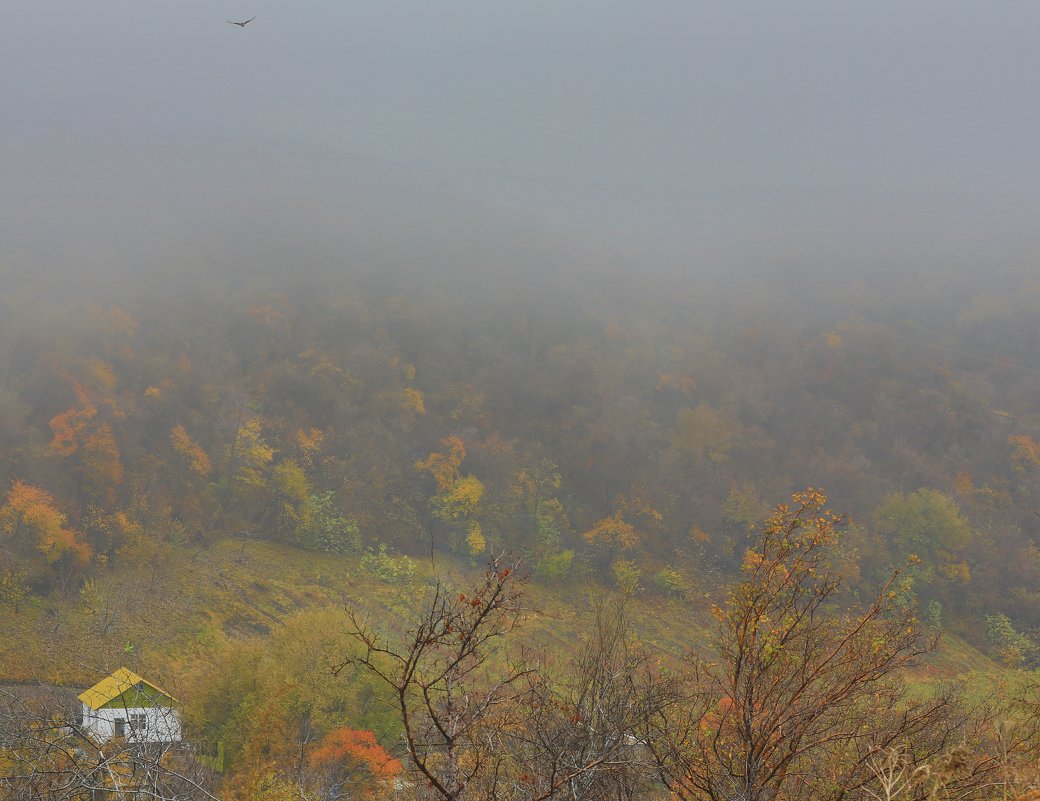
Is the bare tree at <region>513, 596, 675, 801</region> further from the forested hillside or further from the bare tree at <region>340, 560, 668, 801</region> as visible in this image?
the forested hillside

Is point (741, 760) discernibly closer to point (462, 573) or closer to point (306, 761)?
point (306, 761)

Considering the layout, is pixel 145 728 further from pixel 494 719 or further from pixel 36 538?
pixel 36 538

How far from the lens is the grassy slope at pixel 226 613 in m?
28.6

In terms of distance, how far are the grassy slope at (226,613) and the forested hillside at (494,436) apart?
6.13 ft

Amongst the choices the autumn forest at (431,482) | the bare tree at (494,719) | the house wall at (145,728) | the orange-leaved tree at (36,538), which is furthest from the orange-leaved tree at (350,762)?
the orange-leaved tree at (36,538)

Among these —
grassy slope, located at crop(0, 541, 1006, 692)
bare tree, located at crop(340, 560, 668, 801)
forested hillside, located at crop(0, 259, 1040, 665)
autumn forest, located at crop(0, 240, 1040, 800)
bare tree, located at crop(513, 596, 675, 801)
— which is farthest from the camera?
forested hillside, located at crop(0, 259, 1040, 665)

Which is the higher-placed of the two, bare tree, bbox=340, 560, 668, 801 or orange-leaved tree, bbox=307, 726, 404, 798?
bare tree, bbox=340, 560, 668, 801

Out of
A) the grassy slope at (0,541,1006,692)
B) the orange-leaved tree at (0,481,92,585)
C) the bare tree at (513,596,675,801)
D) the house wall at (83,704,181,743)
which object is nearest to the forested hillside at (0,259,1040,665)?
the orange-leaved tree at (0,481,92,585)

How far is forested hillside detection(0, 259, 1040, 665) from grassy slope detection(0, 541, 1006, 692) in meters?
1.87

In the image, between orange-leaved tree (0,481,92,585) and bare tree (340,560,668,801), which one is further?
orange-leaved tree (0,481,92,585)

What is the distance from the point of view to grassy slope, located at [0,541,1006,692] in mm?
28609

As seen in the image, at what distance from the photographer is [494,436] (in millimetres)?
59531

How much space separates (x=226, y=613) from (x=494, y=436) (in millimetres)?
29996

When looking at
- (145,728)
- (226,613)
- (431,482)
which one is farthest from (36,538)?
(145,728)
